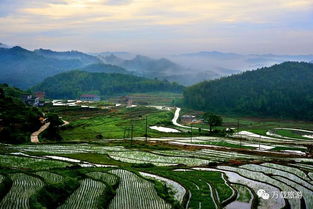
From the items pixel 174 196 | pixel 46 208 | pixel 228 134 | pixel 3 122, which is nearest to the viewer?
pixel 46 208

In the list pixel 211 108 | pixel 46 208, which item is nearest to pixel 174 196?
pixel 46 208

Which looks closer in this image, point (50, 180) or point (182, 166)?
point (50, 180)

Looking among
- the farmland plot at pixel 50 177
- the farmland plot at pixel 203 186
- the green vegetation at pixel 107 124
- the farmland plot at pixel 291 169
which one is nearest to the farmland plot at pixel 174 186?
the farmland plot at pixel 203 186

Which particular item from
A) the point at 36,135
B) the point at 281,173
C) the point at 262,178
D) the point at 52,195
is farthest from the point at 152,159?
the point at 36,135

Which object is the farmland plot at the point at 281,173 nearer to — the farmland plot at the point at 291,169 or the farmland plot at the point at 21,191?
the farmland plot at the point at 291,169

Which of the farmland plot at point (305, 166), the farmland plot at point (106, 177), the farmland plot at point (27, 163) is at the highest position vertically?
the farmland plot at point (106, 177)

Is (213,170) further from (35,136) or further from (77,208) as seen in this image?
(35,136)

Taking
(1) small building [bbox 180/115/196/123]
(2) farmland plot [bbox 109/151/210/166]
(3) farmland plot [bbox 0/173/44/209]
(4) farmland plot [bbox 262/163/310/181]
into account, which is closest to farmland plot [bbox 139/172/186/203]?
(2) farmland plot [bbox 109/151/210/166]
